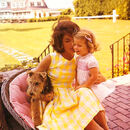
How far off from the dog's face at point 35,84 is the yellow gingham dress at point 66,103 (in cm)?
20

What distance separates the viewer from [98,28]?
9.55m

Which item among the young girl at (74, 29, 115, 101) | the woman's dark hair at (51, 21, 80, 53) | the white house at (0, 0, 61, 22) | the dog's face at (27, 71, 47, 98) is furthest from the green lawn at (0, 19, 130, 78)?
the dog's face at (27, 71, 47, 98)

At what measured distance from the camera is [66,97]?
1918mm

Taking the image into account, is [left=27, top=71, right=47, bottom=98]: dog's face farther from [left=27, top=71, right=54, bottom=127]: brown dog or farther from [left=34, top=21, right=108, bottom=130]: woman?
[left=34, top=21, right=108, bottom=130]: woman

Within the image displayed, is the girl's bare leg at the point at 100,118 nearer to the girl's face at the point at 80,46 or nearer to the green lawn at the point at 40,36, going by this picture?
the girl's face at the point at 80,46

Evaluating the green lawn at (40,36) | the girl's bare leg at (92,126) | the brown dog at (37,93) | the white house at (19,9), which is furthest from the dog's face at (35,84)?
the white house at (19,9)

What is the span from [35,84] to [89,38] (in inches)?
24.7

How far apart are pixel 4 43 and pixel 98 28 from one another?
174 inches

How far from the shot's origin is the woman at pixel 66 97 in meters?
1.70

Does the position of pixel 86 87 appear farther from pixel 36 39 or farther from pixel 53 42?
pixel 36 39

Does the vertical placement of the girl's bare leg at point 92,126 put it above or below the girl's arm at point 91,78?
below

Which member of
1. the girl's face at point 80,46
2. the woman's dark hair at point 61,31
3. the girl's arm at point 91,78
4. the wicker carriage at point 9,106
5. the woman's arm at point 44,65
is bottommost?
the wicker carriage at point 9,106

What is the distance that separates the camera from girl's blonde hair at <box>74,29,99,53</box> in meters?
1.89

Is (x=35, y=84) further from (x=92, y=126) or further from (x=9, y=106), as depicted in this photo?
(x=92, y=126)
